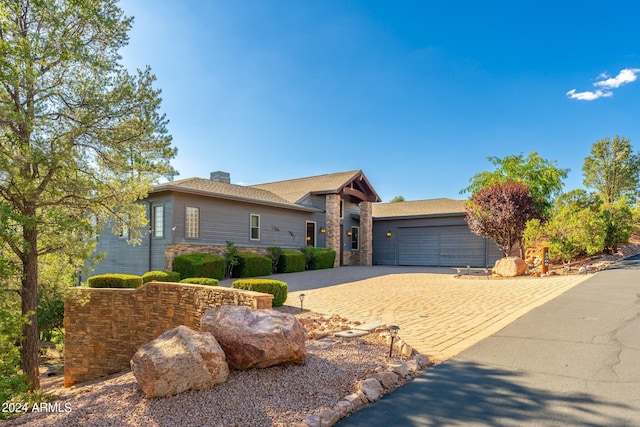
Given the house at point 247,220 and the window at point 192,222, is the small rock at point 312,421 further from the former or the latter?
the window at point 192,222

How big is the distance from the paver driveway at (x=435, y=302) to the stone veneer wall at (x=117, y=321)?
281 centimetres

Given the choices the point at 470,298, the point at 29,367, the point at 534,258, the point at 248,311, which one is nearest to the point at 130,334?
the point at 29,367

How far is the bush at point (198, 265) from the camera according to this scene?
13711 mm

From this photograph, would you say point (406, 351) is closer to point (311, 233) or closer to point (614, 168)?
point (311, 233)

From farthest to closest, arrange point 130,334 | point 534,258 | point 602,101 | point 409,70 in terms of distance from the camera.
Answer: point 534,258, point 602,101, point 409,70, point 130,334

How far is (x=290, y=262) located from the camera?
17.8 meters

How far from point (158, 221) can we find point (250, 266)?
407 cm

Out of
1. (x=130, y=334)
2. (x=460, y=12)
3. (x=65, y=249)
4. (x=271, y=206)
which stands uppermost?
(x=460, y=12)

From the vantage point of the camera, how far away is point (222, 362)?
3885 millimetres

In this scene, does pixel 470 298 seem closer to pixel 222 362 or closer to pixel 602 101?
pixel 222 362

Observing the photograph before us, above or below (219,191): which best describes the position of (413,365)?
below

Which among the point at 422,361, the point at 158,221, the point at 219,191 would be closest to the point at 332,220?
the point at 219,191

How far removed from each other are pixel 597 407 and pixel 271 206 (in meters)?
16.5

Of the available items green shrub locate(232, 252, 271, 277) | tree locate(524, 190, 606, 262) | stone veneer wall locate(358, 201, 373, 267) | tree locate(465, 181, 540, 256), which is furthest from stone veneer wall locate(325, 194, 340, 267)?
tree locate(524, 190, 606, 262)
